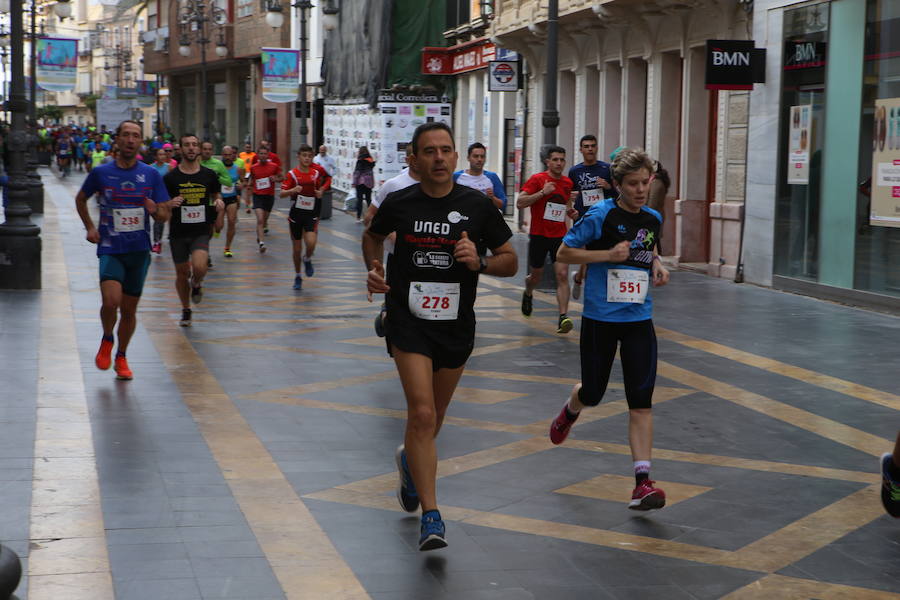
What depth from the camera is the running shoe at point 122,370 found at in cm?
956

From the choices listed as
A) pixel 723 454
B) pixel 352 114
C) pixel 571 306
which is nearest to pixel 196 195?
pixel 571 306

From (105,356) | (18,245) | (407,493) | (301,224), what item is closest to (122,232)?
(105,356)

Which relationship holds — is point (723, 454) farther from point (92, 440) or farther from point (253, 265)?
point (253, 265)

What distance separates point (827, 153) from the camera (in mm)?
16156

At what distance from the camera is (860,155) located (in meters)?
15.3

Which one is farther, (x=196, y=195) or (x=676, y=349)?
(x=196, y=195)

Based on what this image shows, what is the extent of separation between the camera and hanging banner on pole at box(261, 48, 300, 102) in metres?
38.3

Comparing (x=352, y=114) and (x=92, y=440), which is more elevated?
(x=352, y=114)

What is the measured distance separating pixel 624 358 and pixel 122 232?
4.55 meters

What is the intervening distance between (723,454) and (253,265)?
43.0ft

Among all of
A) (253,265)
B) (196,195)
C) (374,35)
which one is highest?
(374,35)

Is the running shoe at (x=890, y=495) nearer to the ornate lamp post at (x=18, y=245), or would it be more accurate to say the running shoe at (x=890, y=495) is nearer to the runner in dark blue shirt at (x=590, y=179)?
the runner in dark blue shirt at (x=590, y=179)

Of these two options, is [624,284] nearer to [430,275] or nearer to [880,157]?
[430,275]

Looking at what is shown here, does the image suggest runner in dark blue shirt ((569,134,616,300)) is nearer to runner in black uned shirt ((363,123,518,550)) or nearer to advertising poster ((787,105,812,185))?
advertising poster ((787,105,812,185))
